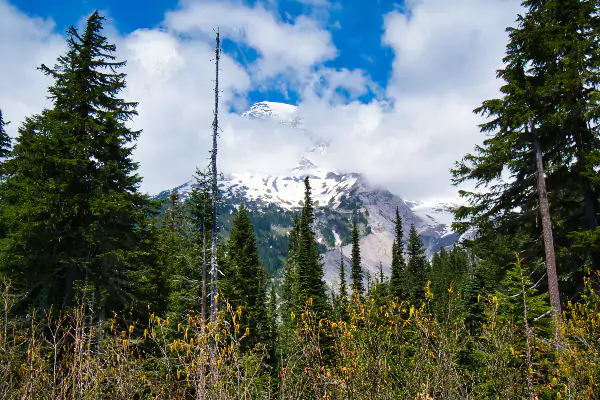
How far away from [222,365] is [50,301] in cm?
1392

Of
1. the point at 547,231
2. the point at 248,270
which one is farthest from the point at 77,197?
the point at 248,270

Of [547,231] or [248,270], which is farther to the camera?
[248,270]

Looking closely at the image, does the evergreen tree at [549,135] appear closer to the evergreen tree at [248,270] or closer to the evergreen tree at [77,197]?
the evergreen tree at [77,197]

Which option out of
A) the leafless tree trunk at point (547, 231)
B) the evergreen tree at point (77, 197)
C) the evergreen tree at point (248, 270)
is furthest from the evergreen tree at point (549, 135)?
the evergreen tree at point (248, 270)

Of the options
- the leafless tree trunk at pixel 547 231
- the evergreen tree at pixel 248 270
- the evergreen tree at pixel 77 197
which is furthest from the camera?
the evergreen tree at pixel 248 270

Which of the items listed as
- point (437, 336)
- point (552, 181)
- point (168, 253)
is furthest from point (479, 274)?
point (437, 336)

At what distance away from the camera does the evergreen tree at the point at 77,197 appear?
13.6m

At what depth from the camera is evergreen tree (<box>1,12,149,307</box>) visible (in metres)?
13.6

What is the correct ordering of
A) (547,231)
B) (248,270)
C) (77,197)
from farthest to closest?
1. (248,270)
2. (77,197)
3. (547,231)

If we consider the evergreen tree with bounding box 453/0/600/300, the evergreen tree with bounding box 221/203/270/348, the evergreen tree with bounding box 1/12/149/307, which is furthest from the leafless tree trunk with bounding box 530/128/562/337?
the evergreen tree with bounding box 221/203/270/348

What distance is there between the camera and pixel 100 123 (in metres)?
15.6

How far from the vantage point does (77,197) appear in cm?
1393

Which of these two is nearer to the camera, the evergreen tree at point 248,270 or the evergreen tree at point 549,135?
the evergreen tree at point 549,135

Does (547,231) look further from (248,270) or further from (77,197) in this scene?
(248,270)
